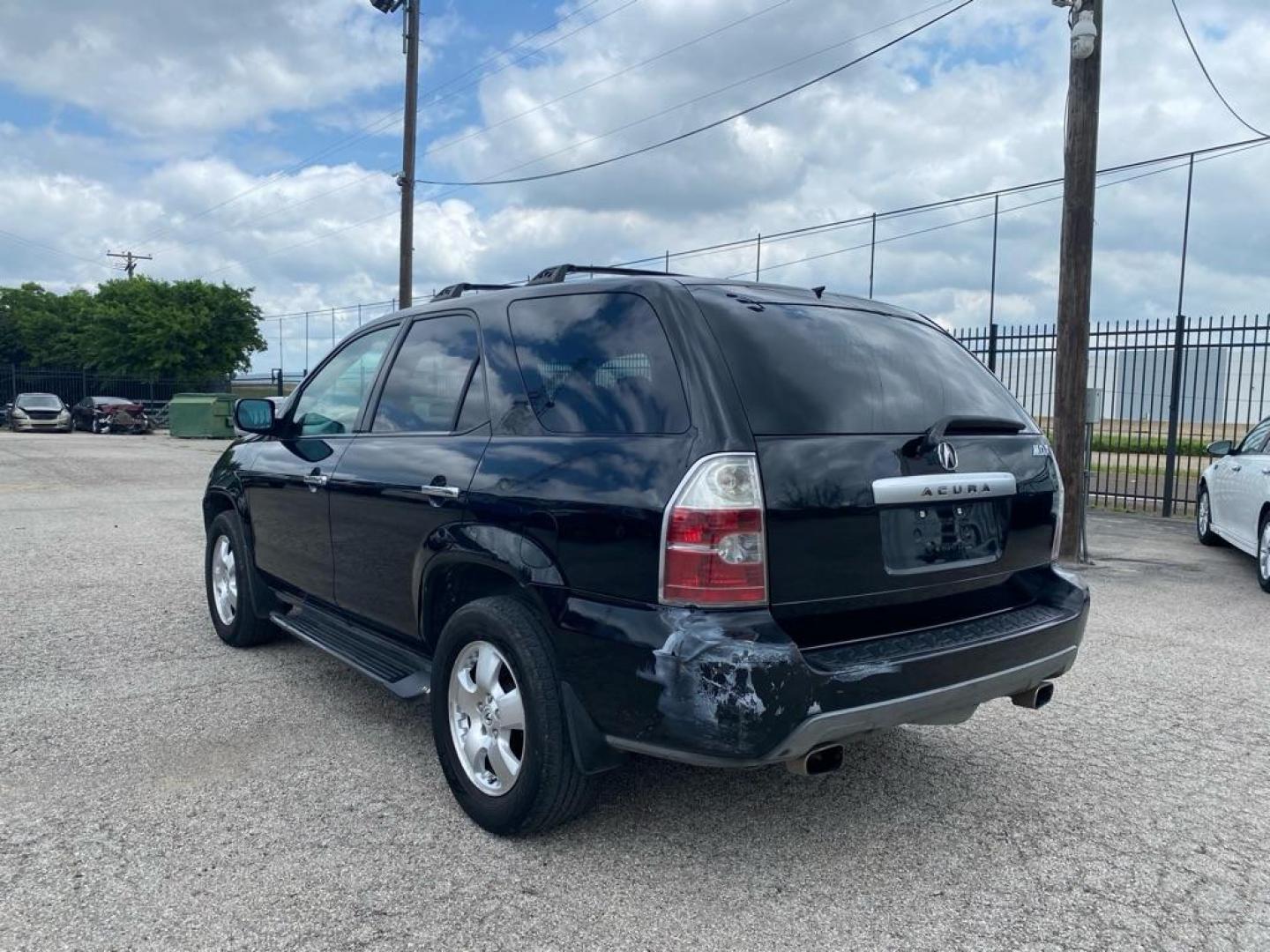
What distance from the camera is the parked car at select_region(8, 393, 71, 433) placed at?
31.4 metres

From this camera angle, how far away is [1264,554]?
7820mm

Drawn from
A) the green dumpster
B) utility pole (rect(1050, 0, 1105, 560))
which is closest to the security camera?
utility pole (rect(1050, 0, 1105, 560))

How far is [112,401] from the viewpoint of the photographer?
32.5 meters

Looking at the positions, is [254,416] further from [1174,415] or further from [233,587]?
[1174,415]

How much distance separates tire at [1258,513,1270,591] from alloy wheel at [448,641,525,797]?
6.98 meters

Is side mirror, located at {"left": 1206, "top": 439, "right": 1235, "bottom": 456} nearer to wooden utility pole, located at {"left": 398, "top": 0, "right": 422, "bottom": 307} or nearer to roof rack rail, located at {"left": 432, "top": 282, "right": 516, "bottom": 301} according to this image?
roof rack rail, located at {"left": 432, "top": 282, "right": 516, "bottom": 301}

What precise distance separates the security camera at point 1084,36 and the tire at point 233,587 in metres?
8.39

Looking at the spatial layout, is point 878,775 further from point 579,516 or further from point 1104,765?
point 579,516

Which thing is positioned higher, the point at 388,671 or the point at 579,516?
the point at 579,516

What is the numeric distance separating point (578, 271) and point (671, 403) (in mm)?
1174

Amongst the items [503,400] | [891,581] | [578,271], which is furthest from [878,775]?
[578,271]

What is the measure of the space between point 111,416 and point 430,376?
32.4m

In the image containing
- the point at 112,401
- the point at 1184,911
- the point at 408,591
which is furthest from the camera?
the point at 112,401

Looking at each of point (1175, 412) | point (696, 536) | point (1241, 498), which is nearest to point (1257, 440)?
point (1241, 498)
